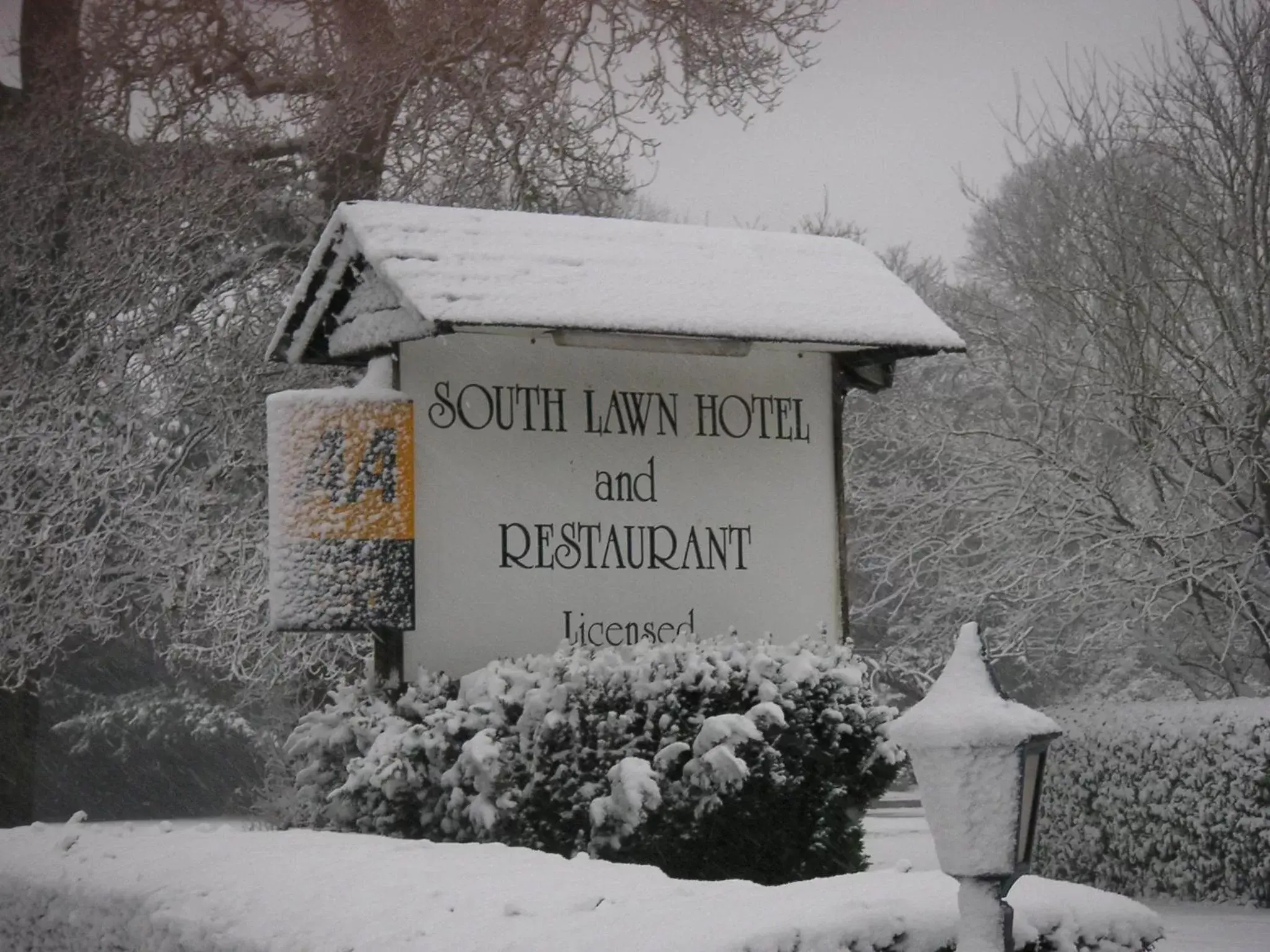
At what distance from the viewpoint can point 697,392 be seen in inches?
320

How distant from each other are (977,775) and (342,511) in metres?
4.29

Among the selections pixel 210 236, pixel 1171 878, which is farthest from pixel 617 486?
pixel 210 236

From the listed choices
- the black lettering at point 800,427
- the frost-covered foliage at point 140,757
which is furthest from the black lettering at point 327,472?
the frost-covered foliage at point 140,757

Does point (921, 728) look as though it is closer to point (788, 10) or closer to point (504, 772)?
point (504, 772)

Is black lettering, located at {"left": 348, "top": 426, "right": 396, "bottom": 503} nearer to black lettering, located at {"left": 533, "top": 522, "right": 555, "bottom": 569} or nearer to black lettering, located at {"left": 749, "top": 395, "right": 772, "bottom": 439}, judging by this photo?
black lettering, located at {"left": 533, "top": 522, "right": 555, "bottom": 569}

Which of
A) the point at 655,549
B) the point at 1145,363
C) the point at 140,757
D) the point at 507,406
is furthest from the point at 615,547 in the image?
the point at 140,757

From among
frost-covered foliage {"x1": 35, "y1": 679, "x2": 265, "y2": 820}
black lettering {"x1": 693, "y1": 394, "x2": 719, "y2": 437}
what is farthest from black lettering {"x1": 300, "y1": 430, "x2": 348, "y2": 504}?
frost-covered foliage {"x1": 35, "y1": 679, "x2": 265, "y2": 820}

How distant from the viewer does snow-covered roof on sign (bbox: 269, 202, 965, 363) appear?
7395mm

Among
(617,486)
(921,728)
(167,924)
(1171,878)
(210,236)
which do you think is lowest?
(1171,878)

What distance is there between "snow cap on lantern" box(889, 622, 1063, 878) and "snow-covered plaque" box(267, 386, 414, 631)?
401 centimetres

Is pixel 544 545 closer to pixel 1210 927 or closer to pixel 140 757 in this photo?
pixel 1210 927

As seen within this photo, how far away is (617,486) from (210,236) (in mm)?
7435

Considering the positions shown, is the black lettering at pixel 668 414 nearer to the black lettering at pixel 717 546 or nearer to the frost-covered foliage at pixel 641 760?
the black lettering at pixel 717 546

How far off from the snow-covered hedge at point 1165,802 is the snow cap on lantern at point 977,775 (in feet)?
20.6
